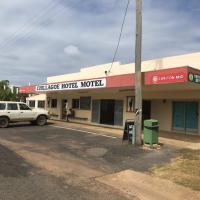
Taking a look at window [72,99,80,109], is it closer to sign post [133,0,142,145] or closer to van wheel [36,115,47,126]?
van wheel [36,115,47,126]

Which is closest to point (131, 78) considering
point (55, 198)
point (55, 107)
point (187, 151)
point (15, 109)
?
point (187, 151)

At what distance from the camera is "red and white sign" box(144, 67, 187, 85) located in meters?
13.3

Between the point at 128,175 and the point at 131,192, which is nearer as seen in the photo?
the point at 131,192

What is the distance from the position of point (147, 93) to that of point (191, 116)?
3405mm

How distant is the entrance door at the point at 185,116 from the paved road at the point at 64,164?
5.43m

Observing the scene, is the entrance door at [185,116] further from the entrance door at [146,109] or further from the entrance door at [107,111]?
the entrance door at [107,111]

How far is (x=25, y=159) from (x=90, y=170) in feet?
8.28

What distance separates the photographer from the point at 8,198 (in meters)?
6.35

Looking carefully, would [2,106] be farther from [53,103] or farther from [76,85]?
[53,103]

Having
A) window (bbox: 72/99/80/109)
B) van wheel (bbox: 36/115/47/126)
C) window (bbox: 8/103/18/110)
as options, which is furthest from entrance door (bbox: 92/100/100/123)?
window (bbox: 8/103/18/110)

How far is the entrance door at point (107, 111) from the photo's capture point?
23.5 metres

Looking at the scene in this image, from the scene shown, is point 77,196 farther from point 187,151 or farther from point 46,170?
point 187,151

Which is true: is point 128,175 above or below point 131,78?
below

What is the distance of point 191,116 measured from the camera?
17.9 metres
